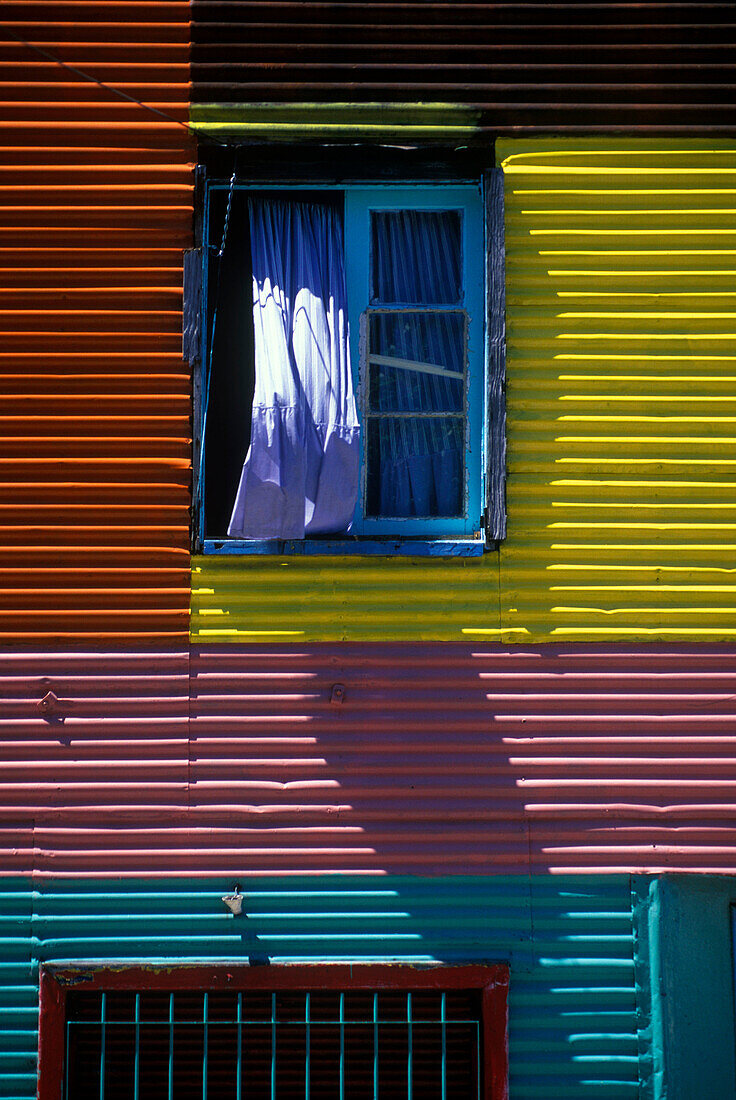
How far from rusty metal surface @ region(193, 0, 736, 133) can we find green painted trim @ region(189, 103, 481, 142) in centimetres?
5

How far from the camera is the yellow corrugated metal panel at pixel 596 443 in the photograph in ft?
14.6

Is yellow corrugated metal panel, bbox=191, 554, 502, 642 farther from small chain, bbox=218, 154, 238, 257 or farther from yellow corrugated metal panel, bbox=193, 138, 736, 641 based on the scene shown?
small chain, bbox=218, 154, 238, 257

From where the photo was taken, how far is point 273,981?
4.24 metres

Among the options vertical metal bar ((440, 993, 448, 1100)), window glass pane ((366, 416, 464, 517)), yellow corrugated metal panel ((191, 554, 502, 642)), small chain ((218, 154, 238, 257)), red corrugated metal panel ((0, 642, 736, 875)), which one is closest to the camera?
vertical metal bar ((440, 993, 448, 1100))

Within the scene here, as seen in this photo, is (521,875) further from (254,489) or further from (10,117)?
(10,117)

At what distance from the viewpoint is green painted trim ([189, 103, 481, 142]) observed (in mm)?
4570

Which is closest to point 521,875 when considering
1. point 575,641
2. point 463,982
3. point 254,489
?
point 463,982

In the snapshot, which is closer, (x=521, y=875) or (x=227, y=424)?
(x=521, y=875)

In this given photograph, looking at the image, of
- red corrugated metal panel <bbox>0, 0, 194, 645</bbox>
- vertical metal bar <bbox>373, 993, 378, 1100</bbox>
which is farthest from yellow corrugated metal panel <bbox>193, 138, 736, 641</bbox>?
vertical metal bar <bbox>373, 993, 378, 1100</bbox>

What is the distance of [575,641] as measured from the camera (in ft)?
14.5

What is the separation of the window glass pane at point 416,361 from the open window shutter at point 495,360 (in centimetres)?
24

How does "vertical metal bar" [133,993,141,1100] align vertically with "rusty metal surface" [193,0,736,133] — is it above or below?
below

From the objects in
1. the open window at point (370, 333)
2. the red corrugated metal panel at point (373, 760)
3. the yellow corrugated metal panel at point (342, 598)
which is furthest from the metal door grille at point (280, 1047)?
the open window at point (370, 333)

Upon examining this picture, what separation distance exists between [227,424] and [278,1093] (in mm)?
3258
